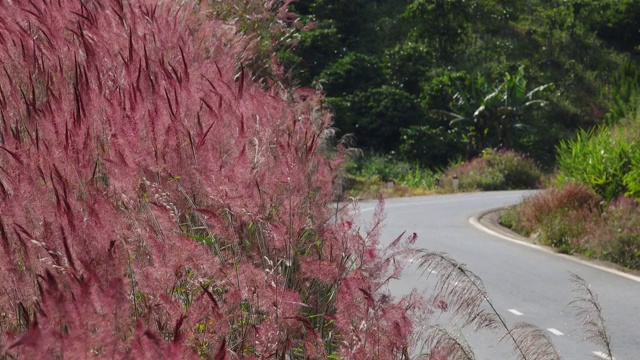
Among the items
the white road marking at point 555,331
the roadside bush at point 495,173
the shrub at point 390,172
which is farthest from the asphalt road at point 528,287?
the shrub at point 390,172

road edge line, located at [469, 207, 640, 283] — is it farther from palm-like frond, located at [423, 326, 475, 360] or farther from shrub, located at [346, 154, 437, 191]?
shrub, located at [346, 154, 437, 191]

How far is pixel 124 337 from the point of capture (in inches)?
120

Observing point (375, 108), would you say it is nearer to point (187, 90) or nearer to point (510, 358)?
point (510, 358)

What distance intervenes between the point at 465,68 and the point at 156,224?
5443 cm

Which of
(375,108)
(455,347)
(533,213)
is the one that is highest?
(455,347)

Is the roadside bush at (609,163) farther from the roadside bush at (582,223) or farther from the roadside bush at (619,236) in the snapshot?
the roadside bush at (619,236)

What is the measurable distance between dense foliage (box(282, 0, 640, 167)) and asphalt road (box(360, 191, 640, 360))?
67.1ft

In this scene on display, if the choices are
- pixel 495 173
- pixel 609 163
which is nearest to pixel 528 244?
pixel 609 163

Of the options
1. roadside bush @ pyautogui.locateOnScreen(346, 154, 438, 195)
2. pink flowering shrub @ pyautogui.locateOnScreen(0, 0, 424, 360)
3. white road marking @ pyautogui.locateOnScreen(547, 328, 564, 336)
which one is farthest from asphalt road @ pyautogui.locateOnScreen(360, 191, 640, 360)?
roadside bush @ pyautogui.locateOnScreen(346, 154, 438, 195)

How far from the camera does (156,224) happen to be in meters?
3.82

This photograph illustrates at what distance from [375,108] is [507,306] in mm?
36689

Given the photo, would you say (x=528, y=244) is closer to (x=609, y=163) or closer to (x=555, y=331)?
(x=609, y=163)

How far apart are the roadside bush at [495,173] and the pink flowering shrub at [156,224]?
116ft

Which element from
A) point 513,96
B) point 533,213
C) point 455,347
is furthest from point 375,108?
point 455,347
